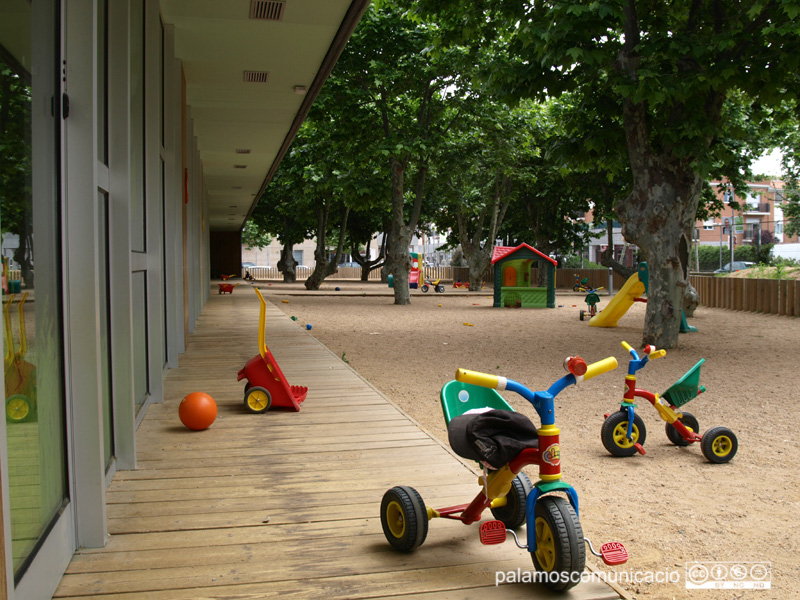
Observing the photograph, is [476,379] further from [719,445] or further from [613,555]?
[719,445]

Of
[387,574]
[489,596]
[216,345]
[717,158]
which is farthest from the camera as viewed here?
[717,158]

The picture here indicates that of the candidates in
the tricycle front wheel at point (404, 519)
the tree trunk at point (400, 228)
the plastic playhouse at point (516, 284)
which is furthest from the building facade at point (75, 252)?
the plastic playhouse at point (516, 284)

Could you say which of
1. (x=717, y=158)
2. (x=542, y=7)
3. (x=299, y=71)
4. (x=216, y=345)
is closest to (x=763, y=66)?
(x=717, y=158)

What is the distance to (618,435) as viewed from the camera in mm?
5742

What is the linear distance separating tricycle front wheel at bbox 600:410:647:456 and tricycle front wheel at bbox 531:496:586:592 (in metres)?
3.19

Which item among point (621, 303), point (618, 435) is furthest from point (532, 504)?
point (621, 303)

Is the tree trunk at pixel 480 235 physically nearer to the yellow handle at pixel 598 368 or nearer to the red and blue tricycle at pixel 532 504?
the red and blue tricycle at pixel 532 504

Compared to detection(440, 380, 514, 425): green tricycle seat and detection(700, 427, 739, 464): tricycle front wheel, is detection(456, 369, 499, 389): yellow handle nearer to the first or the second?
detection(440, 380, 514, 425): green tricycle seat

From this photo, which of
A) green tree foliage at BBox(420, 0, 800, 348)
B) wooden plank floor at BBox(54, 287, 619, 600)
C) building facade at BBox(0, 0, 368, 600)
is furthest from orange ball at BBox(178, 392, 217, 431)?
green tree foliage at BBox(420, 0, 800, 348)

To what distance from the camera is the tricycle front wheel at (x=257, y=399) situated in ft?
19.0

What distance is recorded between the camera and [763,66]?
10492mm

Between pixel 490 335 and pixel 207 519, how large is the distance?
12.1 m

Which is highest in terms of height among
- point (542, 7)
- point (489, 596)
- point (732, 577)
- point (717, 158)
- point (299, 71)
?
point (542, 7)

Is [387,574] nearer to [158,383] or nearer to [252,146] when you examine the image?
[158,383]
